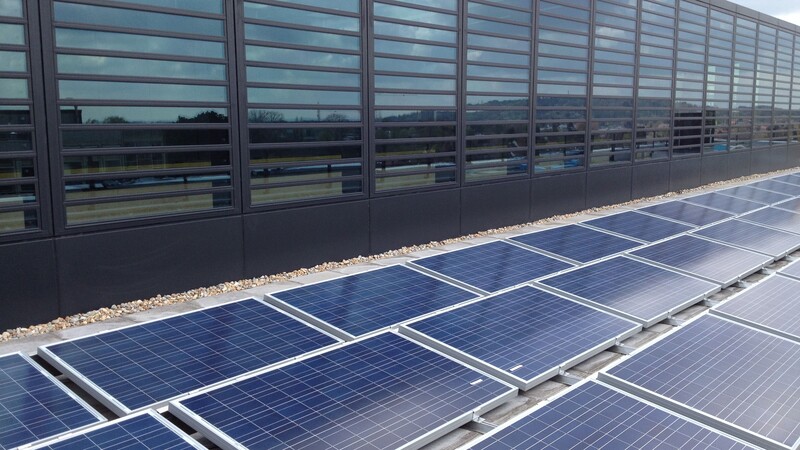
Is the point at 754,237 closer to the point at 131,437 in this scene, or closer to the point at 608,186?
the point at 608,186

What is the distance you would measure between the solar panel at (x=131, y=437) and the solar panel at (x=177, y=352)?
0.27 m

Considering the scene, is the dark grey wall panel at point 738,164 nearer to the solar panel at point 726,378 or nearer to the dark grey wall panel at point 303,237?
the dark grey wall panel at point 303,237

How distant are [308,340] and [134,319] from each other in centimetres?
252

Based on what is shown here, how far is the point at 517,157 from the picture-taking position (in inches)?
506

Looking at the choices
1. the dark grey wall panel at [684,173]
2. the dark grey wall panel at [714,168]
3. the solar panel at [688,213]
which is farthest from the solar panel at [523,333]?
the dark grey wall panel at [714,168]

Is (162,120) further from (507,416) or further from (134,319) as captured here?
(507,416)

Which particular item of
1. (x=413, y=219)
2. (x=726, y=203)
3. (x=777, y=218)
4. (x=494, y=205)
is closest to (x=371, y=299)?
(x=413, y=219)

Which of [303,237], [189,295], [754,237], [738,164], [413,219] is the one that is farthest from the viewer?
[738,164]

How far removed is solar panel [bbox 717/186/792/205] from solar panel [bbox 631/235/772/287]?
6.54 metres

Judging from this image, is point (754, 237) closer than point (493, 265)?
No

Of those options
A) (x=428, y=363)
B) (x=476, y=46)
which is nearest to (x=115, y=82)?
(x=428, y=363)

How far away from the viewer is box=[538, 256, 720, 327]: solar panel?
692 cm

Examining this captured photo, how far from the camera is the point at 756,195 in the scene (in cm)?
1661

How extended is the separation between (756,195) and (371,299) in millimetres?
13709
